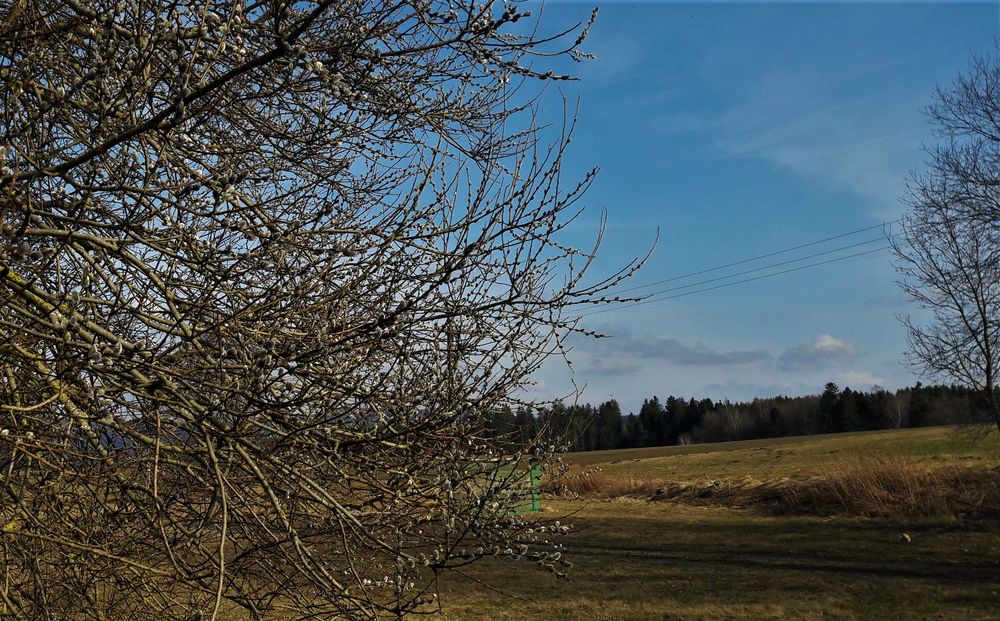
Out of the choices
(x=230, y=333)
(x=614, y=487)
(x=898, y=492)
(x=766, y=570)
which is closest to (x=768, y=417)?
(x=614, y=487)

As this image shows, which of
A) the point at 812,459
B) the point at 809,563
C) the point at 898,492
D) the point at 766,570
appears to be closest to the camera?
the point at 766,570

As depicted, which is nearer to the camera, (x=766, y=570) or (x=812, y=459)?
(x=766, y=570)

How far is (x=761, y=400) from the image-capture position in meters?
91.9

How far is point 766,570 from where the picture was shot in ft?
42.5

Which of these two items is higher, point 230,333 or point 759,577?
point 230,333

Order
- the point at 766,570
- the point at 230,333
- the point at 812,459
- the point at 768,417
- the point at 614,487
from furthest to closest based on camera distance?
the point at 768,417
the point at 812,459
the point at 614,487
the point at 766,570
the point at 230,333

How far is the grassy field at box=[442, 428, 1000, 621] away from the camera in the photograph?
10094 millimetres

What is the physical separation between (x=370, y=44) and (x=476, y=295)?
1508mm

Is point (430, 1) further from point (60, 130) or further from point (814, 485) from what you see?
point (814, 485)

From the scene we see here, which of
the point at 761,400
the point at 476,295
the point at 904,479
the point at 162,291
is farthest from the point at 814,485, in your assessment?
the point at 761,400

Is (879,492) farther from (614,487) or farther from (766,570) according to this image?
(614,487)

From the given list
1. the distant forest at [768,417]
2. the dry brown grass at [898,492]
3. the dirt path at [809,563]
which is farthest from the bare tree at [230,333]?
the distant forest at [768,417]

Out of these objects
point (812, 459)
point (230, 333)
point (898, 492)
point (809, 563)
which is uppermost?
point (230, 333)

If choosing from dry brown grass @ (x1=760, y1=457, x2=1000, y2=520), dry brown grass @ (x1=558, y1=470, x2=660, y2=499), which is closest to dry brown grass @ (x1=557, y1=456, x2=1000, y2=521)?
dry brown grass @ (x1=760, y1=457, x2=1000, y2=520)
